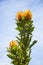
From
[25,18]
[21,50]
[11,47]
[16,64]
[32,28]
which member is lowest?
[16,64]

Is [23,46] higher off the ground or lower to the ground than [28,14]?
lower

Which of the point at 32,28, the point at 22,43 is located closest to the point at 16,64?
the point at 22,43

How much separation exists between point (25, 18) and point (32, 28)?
540 mm

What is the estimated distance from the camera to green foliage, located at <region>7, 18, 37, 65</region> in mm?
4715

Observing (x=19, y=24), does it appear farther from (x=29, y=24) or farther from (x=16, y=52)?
(x=16, y=52)

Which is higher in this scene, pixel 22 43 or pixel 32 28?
pixel 32 28

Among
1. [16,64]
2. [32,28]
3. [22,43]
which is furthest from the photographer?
[32,28]

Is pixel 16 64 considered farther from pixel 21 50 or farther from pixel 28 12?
pixel 28 12

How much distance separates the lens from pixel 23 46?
494cm

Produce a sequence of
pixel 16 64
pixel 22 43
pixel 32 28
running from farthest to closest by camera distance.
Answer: pixel 32 28
pixel 22 43
pixel 16 64

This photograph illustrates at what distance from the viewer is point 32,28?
5336mm

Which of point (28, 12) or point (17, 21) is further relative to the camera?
point (17, 21)

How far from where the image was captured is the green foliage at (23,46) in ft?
15.5

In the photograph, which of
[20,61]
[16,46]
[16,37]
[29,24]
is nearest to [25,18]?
[29,24]
